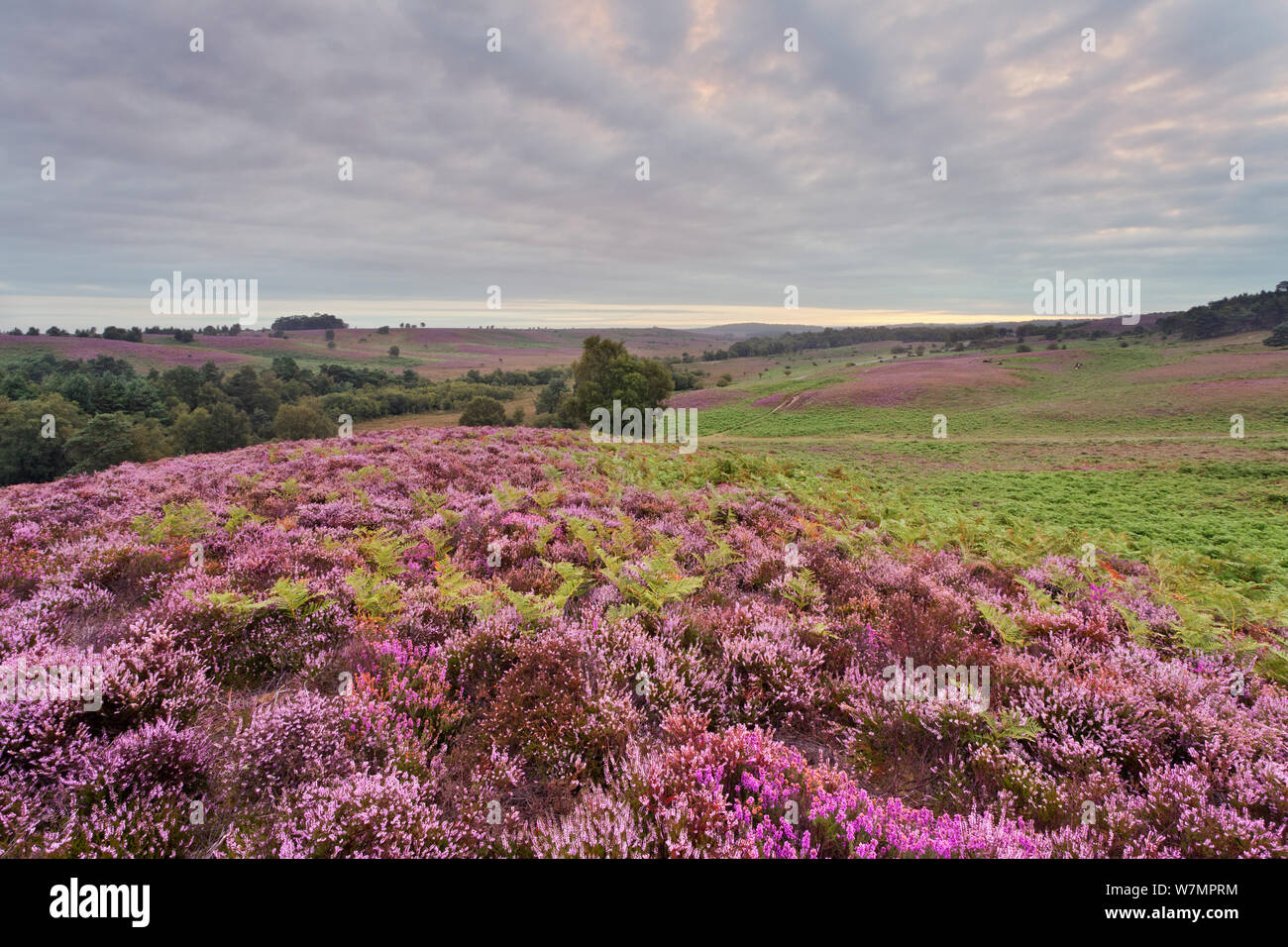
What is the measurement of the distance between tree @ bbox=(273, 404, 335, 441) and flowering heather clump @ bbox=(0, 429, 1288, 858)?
7377 cm

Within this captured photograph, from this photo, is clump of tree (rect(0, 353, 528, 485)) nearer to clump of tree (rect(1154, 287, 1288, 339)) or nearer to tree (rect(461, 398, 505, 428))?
tree (rect(461, 398, 505, 428))

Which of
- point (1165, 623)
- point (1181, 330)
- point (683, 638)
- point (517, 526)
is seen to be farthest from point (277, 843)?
point (1181, 330)

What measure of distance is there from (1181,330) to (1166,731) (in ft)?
585

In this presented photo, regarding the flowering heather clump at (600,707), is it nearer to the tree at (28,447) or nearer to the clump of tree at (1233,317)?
the tree at (28,447)

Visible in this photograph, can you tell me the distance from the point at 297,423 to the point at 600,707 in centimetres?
8173

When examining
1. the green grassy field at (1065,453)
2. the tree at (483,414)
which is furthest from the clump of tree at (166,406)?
the green grassy field at (1065,453)

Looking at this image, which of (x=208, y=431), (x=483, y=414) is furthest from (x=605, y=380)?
(x=208, y=431)

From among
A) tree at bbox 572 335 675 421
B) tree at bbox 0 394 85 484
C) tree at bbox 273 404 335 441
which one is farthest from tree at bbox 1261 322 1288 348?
tree at bbox 0 394 85 484

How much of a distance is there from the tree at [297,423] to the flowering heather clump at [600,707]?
242ft

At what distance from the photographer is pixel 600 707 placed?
3822 millimetres

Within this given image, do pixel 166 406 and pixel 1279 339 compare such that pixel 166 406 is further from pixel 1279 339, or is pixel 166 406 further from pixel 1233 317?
pixel 1233 317

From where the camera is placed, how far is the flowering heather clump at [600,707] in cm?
281
